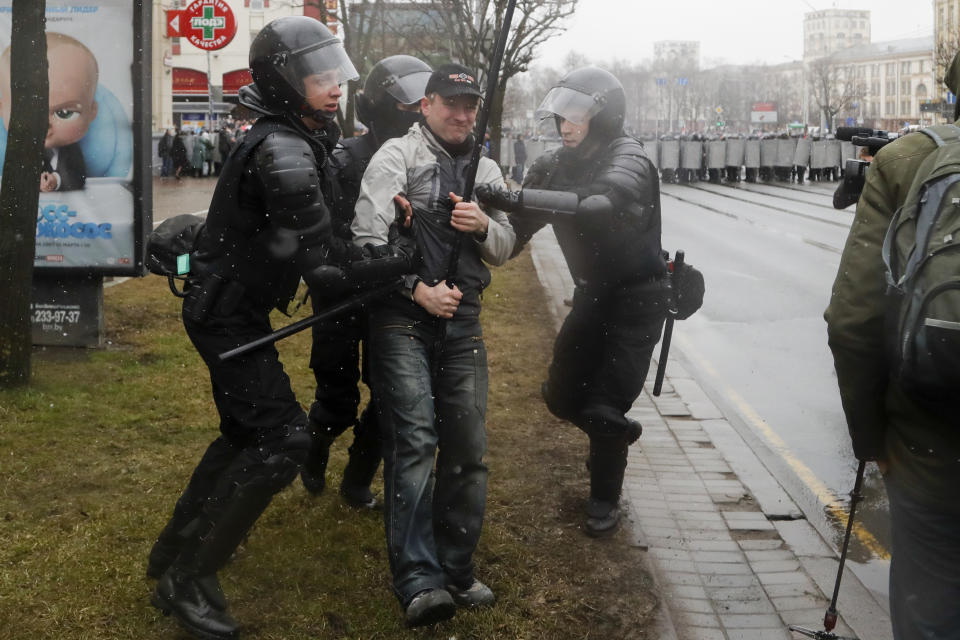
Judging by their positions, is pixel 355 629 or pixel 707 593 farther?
pixel 707 593

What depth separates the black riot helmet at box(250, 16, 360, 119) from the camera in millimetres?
3627

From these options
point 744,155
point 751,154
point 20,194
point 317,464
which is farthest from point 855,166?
point 751,154

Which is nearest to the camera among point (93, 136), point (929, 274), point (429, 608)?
point (929, 274)

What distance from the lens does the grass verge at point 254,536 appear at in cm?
379

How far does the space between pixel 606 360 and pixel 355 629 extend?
1.64 meters

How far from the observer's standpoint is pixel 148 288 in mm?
10898

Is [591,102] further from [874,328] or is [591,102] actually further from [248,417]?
[874,328]

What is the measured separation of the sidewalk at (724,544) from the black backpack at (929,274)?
1690 mm

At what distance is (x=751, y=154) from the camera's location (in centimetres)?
3791

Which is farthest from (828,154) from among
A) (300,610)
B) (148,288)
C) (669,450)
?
(300,610)

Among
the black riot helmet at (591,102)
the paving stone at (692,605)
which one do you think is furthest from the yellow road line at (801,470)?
the black riot helmet at (591,102)

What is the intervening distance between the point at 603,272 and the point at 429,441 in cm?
128

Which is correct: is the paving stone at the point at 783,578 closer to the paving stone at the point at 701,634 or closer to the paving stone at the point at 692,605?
the paving stone at the point at 692,605

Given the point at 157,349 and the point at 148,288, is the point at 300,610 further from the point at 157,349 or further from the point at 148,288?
the point at 148,288
